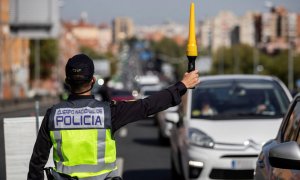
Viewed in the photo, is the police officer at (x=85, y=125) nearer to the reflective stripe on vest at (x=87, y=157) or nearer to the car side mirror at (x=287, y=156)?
the reflective stripe on vest at (x=87, y=157)

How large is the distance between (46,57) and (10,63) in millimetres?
38502

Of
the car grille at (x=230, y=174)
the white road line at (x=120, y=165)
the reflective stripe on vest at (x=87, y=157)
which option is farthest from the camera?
the white road line at (x=120, y=165)

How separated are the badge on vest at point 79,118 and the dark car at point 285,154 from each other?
107 centimetres

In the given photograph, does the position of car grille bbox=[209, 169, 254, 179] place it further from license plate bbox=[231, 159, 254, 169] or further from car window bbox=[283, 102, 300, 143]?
car window bbox=[283, 102, 300, 143]

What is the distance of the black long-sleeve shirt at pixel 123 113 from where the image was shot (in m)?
5.30

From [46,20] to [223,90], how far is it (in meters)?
20.1

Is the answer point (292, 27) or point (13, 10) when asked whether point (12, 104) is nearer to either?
point (13, 10)

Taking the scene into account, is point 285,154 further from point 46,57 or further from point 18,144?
point 46,57

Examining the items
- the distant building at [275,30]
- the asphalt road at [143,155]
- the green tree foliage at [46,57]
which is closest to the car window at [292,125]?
the asphalt road at [143,155]

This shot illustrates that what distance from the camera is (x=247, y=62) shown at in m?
130

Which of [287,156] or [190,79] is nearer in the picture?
[287,156]

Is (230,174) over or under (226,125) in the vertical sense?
under

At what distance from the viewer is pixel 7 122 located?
759 centimetres

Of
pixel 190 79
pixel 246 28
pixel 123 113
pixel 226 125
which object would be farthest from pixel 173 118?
pixel 246 28
